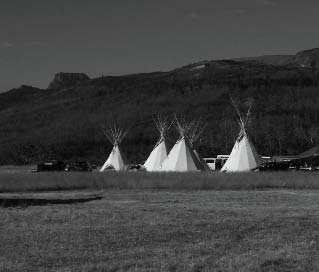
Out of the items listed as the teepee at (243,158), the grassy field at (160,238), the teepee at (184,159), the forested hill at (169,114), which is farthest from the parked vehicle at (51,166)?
the grassy field at (160,238)

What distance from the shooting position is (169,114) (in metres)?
160

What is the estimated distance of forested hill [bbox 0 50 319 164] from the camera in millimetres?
116750

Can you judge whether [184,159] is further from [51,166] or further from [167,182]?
[167,182]

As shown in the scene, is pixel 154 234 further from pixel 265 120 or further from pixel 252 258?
pixel 265 120

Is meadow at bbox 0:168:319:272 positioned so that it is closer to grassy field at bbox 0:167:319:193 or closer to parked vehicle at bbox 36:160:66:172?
grassy field at bbox 0:167:319:193

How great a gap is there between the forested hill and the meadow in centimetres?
7662

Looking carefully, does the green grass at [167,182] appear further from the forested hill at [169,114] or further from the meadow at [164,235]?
the forested hill at [169,114]

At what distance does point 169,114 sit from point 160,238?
146176 millimetres

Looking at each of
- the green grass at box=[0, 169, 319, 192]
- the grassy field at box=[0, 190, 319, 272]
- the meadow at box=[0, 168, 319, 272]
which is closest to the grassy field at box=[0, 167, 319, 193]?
the green grass at box=[0, 169, 319, 192]

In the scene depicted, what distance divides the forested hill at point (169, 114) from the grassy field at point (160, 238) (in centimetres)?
7868

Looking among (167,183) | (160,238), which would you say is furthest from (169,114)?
(160,238)

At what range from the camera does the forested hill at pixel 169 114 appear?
116750 millimetres

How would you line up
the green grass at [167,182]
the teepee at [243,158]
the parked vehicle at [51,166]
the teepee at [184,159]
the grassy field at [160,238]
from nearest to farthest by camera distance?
the grassy field at [160,238] < the green grass at [167,182] < the teepee at [243,158] < the teepee at [184,159] < the parked vehicle at [51,166]

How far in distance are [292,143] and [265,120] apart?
24203 millimetres
